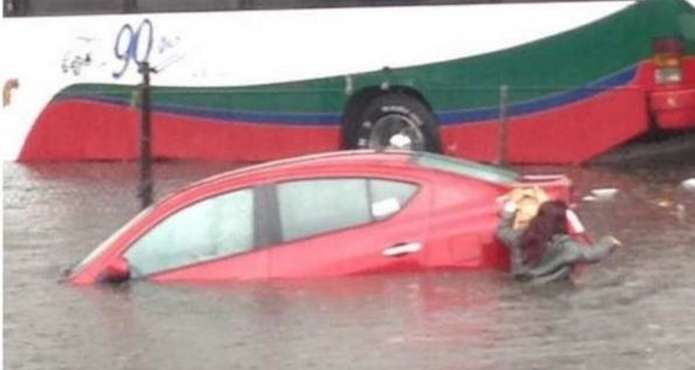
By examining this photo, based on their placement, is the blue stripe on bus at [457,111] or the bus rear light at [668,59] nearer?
the bus rear light at [668,59]

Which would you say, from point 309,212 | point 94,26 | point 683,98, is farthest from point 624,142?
point 309,212

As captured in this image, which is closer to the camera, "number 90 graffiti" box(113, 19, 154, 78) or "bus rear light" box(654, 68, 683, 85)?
"bus rear light" box(654, 68, 683, 85)

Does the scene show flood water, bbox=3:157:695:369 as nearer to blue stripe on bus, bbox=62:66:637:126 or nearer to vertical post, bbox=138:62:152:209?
vertical post, bbox=138:62:152:209

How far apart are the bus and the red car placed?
6.74m

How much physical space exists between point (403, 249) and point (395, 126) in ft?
Result: 26.9

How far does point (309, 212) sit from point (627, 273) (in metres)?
2.26

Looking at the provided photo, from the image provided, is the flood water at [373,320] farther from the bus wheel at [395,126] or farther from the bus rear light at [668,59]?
the bus wheel at [395,126]

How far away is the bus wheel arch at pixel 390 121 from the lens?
21.5 meters

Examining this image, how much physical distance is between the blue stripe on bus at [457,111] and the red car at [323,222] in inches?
266

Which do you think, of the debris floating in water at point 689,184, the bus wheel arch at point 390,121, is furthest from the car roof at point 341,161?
the bus wheel arch at point 390,121

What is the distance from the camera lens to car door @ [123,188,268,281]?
1392 cm

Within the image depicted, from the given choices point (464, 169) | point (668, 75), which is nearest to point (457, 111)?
point (668, 75)

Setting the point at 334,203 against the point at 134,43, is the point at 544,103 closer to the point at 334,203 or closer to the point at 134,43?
the point at 134,43

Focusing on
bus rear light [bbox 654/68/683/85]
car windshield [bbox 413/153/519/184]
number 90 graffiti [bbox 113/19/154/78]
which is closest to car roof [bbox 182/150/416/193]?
car windshield [bbox 413/153/519/184]
